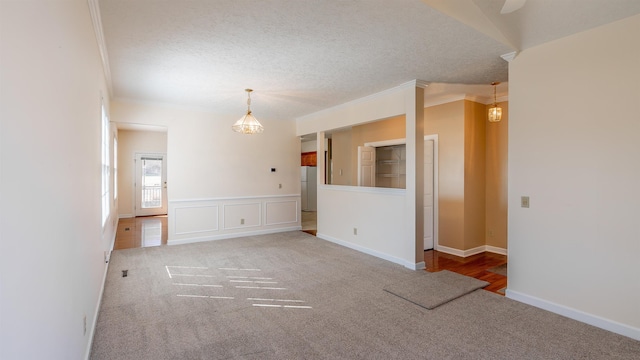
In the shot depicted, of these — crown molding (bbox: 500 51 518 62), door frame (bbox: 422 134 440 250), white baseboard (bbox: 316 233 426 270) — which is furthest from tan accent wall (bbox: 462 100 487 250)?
crown molding (bbox: 500 51 518 62)

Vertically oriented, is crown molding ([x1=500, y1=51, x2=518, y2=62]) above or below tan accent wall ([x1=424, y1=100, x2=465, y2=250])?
above

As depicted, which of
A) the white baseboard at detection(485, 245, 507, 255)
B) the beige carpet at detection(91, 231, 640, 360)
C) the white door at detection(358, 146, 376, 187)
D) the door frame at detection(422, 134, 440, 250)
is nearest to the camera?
the beige carpet at detection(91, 231, 640, 360)

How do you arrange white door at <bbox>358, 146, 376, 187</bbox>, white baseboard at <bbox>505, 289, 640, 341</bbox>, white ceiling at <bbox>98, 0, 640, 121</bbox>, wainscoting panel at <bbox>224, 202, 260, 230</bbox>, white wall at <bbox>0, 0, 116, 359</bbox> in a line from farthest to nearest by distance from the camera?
1. white door at <bbox>358, 146, 376, 187</bbox>
2. wainscoting panel at <bbox>224, 202, 260, 230</bbox>
3. white baseboard at <bbox>505, 289, 640, 341</bbox>
4. white ceiling at <bbox>98, 0, 640, 121</bbox>
5. white wall at <bbox>0, 0, 116, 359</bbox>

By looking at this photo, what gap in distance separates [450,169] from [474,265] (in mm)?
1622

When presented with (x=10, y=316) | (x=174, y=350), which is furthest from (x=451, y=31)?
(x=174, y=350)

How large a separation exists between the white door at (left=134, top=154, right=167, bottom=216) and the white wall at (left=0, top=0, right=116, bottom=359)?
7918 mm

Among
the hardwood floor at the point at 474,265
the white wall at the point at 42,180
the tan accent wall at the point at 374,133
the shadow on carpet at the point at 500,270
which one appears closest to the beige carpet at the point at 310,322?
the hardwood floor at the point at 474,265

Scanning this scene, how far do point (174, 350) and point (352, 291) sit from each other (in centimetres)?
186

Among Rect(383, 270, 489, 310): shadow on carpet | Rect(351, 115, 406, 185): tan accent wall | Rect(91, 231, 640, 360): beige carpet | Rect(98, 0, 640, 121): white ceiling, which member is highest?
Rect(98, 0, 640, 121): white ceiling

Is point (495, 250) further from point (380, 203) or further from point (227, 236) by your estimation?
point (227, 236)

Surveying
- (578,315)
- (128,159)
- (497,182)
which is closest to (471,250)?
(497,182)

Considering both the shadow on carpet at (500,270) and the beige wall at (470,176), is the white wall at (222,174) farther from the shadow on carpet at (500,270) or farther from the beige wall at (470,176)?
the shadow on carpet at (500,270)

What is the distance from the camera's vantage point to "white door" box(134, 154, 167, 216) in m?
9.32

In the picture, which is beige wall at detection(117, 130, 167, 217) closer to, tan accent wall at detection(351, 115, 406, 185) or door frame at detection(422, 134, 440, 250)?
tan accent wall at detection(351, 115, 406, 185)
